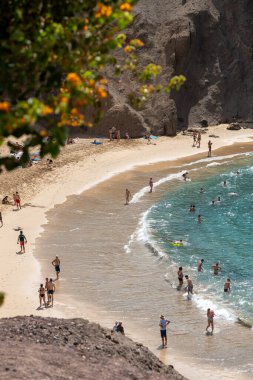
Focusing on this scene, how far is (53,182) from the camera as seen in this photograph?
46.5 metres

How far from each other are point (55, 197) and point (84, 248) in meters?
10.5

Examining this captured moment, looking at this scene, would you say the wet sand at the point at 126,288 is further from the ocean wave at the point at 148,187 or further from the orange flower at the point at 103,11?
the orange flower at the point at 103,11

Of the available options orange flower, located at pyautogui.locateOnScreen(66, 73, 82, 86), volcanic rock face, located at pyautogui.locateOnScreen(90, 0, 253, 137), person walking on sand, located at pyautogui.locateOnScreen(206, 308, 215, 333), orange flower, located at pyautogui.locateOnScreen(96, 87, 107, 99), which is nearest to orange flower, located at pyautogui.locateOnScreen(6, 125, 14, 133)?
orange flower, located at pyautogui.locateOnScreen(66, 73, 82, 86)

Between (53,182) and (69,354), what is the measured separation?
32348 mm

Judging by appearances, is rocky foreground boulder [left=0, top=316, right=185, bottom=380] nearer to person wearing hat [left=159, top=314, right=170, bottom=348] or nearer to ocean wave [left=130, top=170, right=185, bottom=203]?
person wearing hat [left=159, top=314, right=170, bottom=348]

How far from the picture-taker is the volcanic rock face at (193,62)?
62.3 m

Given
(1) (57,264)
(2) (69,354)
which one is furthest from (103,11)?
(1) (57,264)

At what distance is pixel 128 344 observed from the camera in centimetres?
1627

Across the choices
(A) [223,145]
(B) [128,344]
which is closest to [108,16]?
(B) [128,344]

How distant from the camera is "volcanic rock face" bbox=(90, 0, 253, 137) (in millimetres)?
62281

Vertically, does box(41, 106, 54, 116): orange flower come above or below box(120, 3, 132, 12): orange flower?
below

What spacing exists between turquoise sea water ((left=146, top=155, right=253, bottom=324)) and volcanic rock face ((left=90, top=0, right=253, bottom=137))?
1201cm

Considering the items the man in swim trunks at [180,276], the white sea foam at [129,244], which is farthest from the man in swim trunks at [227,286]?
the white sea foam at [129,244]

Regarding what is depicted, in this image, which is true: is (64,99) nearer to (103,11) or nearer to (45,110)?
(45,110)
